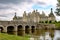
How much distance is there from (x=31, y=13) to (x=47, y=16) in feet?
72.4

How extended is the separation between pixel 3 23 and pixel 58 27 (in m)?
34.6

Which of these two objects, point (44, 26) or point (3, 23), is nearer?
point (3, 23)

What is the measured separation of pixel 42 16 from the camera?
13175cm

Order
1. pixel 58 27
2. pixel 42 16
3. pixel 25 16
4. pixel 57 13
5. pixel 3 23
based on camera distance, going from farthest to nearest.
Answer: pixel 42 16
pixel 25 16
pixel 58 27
pixel 57 13
pixel 3 23

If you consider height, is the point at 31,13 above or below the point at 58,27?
above

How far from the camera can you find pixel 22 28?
79875mm

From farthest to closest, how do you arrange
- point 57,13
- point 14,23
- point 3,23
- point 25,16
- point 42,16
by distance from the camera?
point 42,16 → point 25,16 → point 57,13 → point 14,23 → point 3,23

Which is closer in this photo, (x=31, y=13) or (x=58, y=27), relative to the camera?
(x=58, y=27)

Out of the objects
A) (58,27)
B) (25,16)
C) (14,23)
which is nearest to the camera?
(14,23)

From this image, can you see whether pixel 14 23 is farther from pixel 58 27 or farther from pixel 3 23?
→ pixel 58 27

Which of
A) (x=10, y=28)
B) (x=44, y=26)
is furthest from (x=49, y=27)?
(x=10, y=28)

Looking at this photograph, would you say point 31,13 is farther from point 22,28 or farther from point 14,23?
point 14,23

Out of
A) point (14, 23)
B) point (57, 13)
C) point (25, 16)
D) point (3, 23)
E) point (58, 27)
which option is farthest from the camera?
point (25, 16)

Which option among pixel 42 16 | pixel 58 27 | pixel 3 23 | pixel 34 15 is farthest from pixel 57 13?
pixel 42 16
